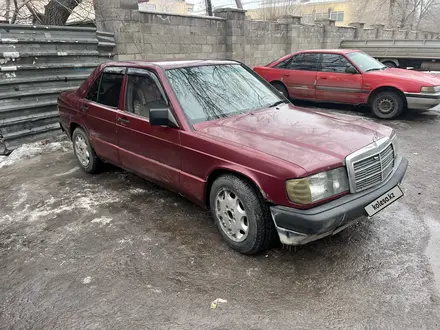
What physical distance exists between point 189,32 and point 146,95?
285 inches

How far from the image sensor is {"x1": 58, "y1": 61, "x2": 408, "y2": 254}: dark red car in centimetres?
255

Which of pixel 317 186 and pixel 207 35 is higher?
pixel 207 35

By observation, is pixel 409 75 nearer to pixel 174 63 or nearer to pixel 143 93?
pixel 174 63

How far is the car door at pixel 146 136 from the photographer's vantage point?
340cm

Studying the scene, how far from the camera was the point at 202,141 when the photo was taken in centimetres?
302

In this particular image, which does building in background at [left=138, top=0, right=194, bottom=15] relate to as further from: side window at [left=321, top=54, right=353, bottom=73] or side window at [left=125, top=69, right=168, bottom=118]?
side window at [left=125, top=69, right=168, bottom=118]

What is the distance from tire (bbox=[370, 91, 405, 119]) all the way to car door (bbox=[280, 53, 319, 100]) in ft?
4.97

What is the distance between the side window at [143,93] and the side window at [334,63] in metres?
5.65

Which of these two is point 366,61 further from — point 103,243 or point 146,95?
point 103,243

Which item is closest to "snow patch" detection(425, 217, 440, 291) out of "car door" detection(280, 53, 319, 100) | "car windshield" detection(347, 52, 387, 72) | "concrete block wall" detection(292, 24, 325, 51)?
"car windshield" detection(347, 52, 387, 72)

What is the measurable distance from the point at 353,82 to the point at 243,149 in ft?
19.5

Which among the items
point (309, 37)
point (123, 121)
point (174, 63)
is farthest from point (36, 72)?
point (309, 37)

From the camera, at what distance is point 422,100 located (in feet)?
22.9

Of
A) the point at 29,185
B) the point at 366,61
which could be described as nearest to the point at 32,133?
the point at 29,185
